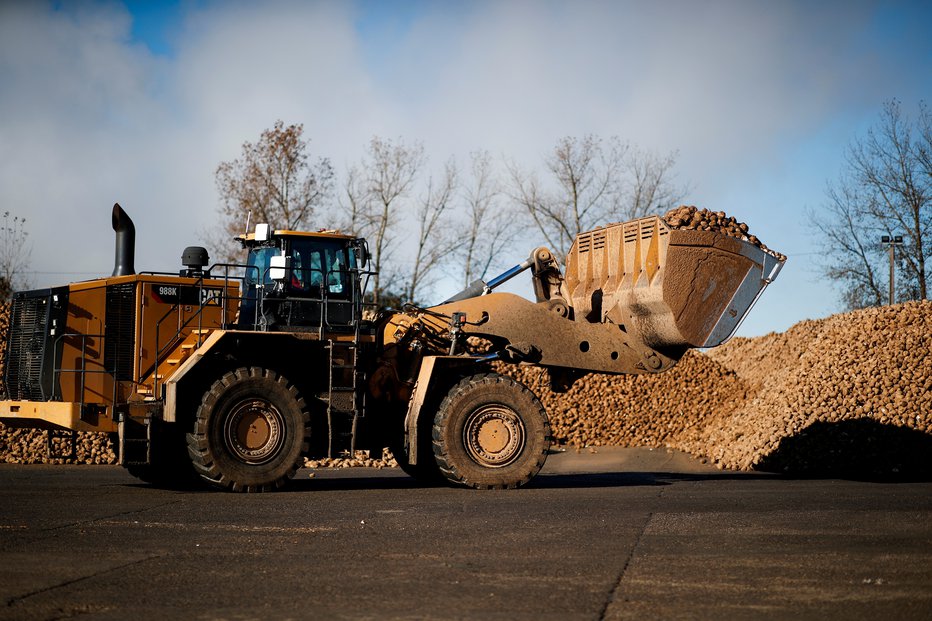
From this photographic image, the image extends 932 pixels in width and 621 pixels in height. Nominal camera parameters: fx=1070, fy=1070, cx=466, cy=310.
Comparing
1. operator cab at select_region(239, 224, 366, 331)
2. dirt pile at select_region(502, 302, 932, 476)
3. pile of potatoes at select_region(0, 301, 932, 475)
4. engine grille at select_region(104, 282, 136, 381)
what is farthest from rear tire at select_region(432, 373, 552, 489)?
dirt pile at select_region(502, 302, 932, 476)

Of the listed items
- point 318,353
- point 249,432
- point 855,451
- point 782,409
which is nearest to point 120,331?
point 249,432

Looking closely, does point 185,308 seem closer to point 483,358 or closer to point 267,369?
point 267,369

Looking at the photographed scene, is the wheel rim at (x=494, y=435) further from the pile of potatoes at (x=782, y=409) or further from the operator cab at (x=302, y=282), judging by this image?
the pile of potatoes at (x=782, y=409)

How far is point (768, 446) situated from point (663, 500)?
7.71 metres

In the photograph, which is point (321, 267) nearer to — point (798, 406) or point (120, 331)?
point (120, 331)

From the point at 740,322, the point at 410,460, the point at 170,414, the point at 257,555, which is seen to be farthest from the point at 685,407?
the point at 257,555

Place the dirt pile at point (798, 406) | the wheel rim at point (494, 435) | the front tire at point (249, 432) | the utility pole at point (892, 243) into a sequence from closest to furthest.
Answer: the front tire at point (249, 432), the wheel rim at point (494, 435), the dirt pile at point (798, 406), the utility pole at point (892, 243)

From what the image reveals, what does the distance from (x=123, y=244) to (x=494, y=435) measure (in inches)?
233

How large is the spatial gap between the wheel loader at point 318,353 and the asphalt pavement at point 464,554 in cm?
79

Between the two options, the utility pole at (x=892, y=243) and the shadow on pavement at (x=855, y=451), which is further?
the utility pole at (x=892, y=243)

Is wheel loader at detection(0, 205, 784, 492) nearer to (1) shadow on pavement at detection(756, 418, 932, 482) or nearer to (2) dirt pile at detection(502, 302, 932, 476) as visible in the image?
(1) shadow on pavement at detection(756, 418, 932, 482)

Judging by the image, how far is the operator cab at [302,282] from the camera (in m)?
14.1

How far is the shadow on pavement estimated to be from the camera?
1873 cm

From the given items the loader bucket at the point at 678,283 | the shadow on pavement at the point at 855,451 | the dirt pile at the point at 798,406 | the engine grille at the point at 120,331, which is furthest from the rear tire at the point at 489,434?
the dirt pile at the point at 798,406
